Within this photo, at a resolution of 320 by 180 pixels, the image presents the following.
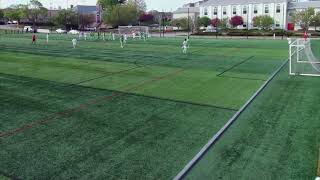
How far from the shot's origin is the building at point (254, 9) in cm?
10538

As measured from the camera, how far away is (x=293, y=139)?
9.63 meters

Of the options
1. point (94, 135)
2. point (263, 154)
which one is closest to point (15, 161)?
point (94, 135)

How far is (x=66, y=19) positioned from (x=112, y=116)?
99.2 metres

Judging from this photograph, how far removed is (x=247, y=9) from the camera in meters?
111

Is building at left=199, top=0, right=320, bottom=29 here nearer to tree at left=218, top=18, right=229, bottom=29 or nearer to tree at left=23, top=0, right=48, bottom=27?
tree at left=218, top=18, right=229, bottom=29

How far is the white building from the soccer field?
8754 cm

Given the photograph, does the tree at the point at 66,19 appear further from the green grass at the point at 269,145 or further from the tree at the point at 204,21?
the green grass at the point at 269,145

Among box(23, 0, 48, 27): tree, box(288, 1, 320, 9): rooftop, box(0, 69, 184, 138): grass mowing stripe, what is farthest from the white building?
box(0, 69, 184, 138): grass mowing stripe

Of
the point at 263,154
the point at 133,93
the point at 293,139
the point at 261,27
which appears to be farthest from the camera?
the point at 261,27

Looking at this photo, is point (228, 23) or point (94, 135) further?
point (228, 23)

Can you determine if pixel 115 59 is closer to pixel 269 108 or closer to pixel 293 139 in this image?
pixel 269 108

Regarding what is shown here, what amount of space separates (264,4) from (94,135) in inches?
4225

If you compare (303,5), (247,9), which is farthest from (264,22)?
(303,5)

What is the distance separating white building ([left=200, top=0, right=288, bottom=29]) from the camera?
105 m
